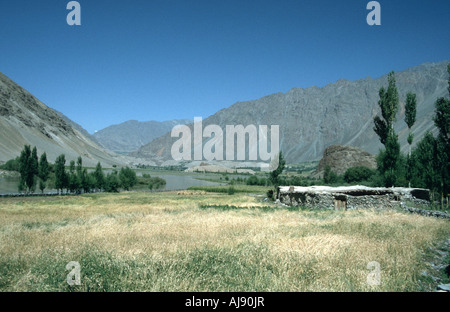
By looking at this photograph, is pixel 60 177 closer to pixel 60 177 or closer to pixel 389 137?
pixel 60 177

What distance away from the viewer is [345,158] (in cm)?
16350

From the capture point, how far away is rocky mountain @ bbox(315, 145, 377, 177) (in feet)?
510

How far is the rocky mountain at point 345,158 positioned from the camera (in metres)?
155

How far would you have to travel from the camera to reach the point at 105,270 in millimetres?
8211

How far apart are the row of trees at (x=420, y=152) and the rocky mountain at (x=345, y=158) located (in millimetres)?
102401

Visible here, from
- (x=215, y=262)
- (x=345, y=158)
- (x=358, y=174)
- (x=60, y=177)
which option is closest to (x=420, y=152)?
(x=215, y=262)

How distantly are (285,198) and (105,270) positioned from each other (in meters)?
33.0

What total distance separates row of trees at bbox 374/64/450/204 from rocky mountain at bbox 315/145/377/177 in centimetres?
10240

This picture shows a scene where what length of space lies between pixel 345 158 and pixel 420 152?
123 m

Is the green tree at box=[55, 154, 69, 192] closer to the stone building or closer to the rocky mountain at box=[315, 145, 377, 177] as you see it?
the stone building

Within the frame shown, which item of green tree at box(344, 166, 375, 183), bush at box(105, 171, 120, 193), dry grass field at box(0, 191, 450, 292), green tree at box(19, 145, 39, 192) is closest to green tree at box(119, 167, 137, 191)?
bush at box(105, 171, 120, 193)

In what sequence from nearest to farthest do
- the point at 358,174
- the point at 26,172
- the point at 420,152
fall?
the point at 420,152
the point at 26,172
the point at 358,174
